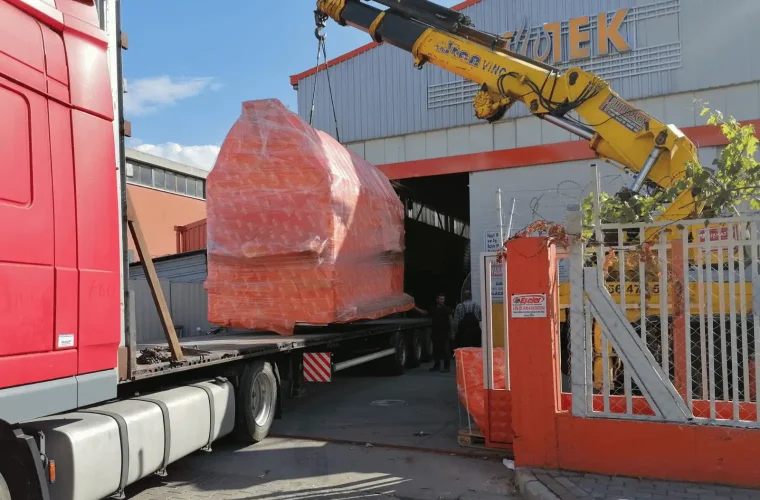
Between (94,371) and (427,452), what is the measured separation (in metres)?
3.84

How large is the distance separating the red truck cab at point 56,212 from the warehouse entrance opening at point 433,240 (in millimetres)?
11470

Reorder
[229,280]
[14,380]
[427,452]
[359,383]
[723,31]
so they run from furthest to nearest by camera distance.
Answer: [723,31]
[359,383]
[229,280]
[427,452]
[14,380]

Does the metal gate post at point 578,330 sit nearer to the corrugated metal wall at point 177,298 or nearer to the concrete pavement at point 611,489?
the concrete pavement at point 611,489

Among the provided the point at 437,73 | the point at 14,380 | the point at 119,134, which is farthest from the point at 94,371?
the point at 437,73

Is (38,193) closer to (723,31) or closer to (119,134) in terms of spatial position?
(119,134)

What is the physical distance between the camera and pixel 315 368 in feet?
28.8

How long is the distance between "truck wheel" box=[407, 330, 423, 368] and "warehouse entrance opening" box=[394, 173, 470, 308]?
7.06 ft

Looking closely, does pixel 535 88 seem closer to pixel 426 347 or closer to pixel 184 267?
pixel 426 347

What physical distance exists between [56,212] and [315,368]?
5545mm

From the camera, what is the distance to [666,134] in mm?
8094

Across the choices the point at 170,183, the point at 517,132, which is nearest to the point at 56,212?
the point at 517,132

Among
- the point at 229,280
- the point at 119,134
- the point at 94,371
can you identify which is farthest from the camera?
the point at 229,280

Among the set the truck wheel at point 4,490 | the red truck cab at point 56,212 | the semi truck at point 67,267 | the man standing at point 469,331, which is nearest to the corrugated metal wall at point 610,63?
the man standing at point 469,331

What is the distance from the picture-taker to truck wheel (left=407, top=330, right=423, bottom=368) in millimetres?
13219
